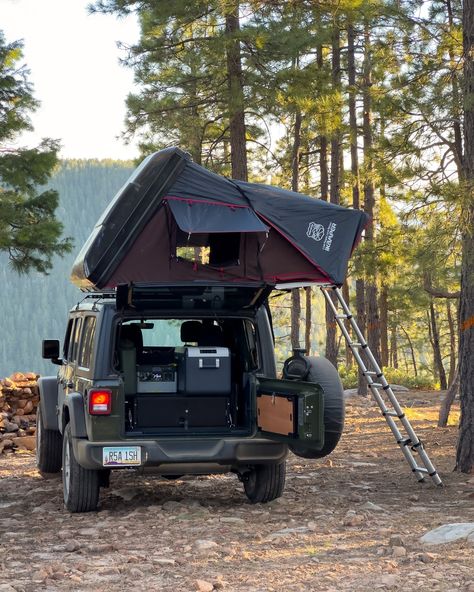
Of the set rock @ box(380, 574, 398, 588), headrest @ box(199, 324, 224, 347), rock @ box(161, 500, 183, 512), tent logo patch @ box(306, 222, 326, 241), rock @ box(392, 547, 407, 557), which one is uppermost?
tent logo patch @ box(306, 222, 326, 241)

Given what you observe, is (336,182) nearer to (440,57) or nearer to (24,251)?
(24,251)

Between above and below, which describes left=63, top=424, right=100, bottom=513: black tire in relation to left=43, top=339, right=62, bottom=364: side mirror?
below

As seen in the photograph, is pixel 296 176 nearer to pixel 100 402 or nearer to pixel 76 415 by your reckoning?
pixel 76 415

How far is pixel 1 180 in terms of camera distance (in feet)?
65.6

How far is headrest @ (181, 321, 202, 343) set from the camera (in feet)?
31.7

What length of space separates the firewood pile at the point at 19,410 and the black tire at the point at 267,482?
6798 millimetres

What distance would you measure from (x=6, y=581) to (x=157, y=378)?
3.34 m

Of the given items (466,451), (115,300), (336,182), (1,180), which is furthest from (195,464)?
(336,182)

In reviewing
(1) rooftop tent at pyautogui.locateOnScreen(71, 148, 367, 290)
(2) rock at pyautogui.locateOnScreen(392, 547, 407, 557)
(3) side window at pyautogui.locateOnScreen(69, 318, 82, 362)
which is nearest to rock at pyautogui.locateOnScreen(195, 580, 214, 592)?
(2) rock at pyautogui.locateOnScreen(392, 547, 407, 557)

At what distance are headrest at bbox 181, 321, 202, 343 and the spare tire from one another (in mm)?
1113

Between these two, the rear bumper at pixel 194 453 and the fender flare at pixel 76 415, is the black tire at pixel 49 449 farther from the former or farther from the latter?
the rear bumper at pixel 194 453

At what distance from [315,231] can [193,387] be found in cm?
186

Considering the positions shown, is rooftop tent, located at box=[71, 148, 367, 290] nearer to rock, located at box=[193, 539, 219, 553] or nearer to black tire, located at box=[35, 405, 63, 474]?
rock, located at box=[193, 539, 219, 553]

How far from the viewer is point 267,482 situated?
921 centimetres
